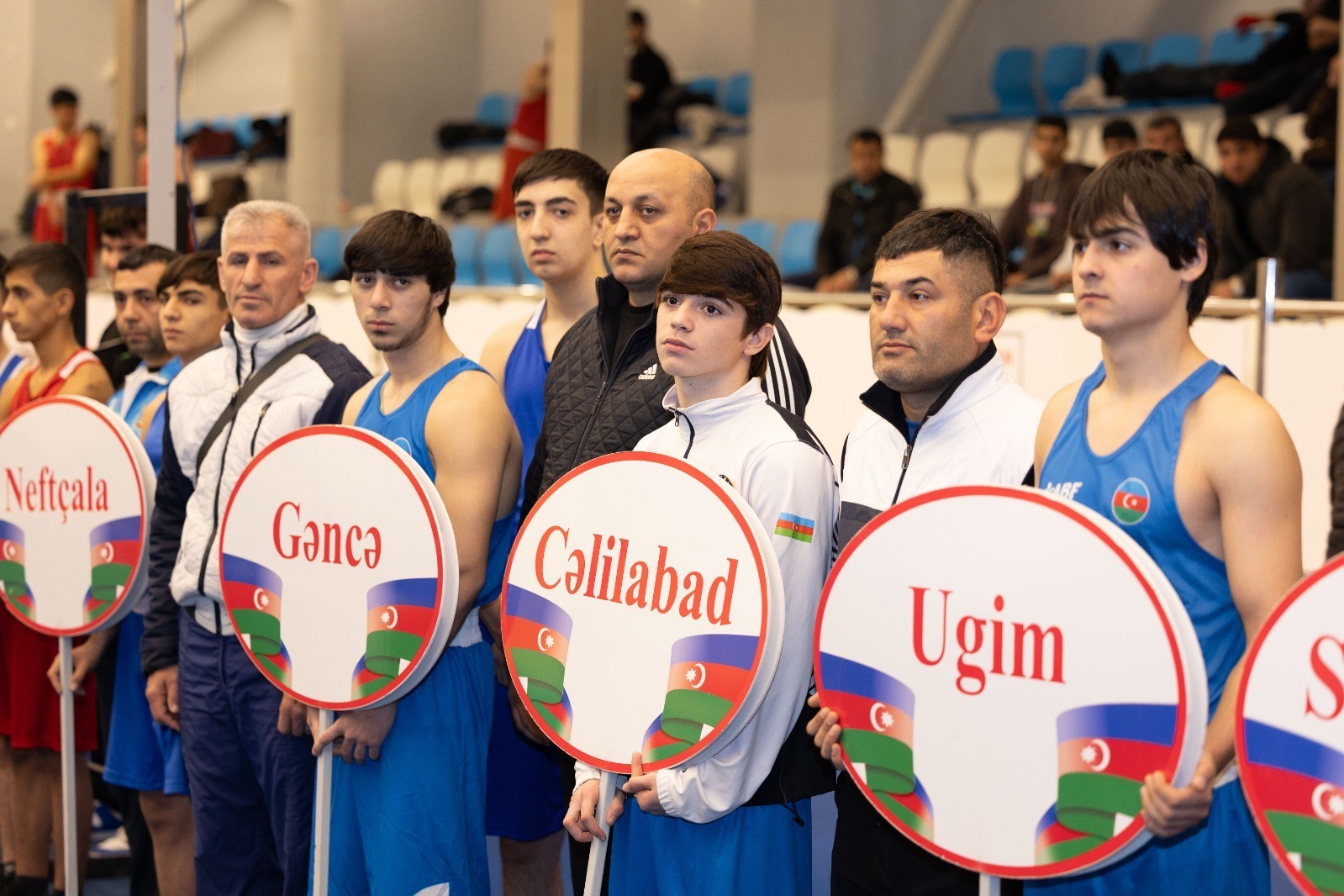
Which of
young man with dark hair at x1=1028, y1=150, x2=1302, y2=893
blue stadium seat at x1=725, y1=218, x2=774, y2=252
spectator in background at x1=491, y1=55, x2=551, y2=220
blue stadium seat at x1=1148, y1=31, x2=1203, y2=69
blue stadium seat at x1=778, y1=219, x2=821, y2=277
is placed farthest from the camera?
blue stadium seat at x1=1148, y1=31, x2=1203, y2=69

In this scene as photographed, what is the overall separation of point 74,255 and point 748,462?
9.87 ft

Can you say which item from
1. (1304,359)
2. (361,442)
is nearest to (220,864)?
(361,442)

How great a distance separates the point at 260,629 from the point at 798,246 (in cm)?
780

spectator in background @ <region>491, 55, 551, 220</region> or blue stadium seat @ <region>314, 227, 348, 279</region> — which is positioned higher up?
spectator in background @ <region>491, 55, 551, 220</region>

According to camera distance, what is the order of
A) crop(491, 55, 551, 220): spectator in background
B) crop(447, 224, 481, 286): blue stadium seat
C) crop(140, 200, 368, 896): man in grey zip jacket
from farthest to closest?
crop(447, 224, 481, 286): blue stadium seat, crop(491, 55, 551, 220): spectator in background, crop(140, 200, 368, 896): man in grey zip jacket

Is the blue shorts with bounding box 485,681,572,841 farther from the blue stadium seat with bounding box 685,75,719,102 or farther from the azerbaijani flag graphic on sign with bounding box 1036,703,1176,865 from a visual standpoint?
the blue stadium seat with bounding box 685,75,719,102

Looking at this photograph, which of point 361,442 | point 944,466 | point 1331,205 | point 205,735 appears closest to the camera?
point 944,466

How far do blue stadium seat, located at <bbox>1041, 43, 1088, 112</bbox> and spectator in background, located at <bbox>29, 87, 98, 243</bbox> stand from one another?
7933mm

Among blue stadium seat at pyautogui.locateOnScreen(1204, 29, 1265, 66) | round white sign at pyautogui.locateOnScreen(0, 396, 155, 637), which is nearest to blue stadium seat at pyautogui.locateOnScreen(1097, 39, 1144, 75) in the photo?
blue stadium seat at pyautogui.locateOnScreen(1204, 29, 1265, 66)

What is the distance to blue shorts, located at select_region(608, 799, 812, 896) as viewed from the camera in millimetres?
2287

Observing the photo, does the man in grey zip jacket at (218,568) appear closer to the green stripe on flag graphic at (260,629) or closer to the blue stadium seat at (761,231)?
the green stripe on flag graphic at (260,629)

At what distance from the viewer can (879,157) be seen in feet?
27.7

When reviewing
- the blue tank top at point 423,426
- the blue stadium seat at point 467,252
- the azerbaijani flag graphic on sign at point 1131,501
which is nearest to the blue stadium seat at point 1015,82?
the blue stadium seat at point 467,252

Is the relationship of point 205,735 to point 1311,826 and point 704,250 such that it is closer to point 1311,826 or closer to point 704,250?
point 704,250
